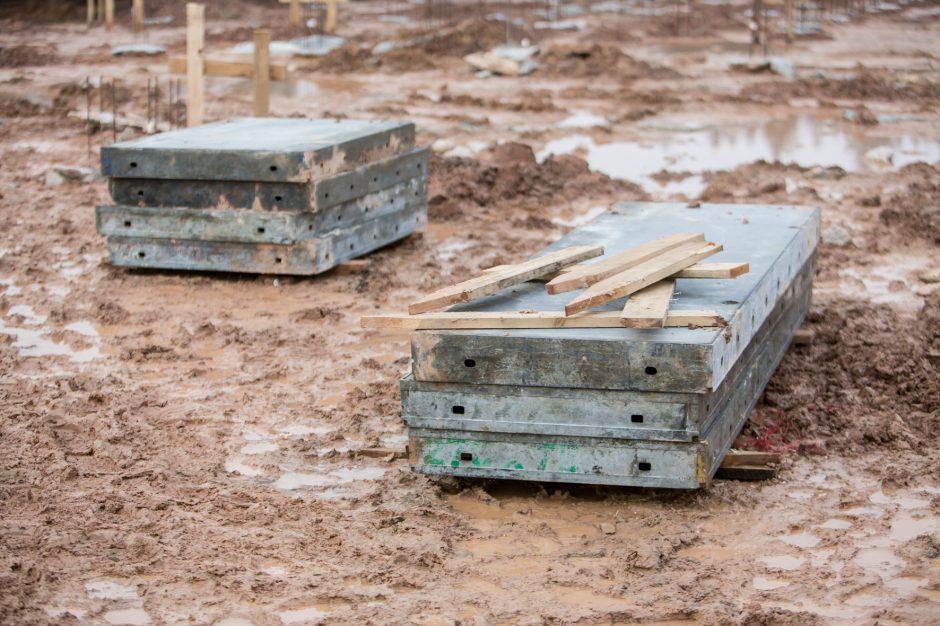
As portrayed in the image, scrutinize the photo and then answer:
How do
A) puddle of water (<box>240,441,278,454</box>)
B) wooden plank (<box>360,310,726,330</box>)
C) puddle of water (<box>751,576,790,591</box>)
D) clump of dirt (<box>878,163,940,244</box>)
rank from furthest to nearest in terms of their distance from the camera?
1. clump of dirt (<box>878,163,940,244</box>)
2. puddle of water (<box>240,441,278,454</box>)
3. wooden plank (<box>360,310,726,330</box>)
4. puddle of water (<box>751,576,790,591</box>)

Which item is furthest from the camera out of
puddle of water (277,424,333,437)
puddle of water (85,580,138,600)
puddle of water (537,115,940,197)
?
puddle of water (537,115,940,197)

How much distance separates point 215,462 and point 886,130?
457 inches

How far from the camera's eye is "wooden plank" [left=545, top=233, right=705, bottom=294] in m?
5.54

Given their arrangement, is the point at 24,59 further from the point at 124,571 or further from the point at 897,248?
the point at 124,571

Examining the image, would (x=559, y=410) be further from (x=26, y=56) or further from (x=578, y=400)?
(x=26, y=56)

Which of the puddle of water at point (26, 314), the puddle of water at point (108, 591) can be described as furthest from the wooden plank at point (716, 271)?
the puddle of water at point (26, 314)

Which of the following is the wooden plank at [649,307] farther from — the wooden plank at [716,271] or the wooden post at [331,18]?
the wooden post at [331,18]

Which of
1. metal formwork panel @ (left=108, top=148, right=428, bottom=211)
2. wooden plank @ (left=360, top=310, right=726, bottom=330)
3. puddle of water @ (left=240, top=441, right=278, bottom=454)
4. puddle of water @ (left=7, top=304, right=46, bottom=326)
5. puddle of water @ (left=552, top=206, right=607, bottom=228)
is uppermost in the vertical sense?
wooden plank @ (left=360, top=310, right=726, bottom=330)

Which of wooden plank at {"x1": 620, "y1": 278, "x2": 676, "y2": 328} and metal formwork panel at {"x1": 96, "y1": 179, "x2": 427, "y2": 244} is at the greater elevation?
wooden plank at {"x1": 620, "y1": 278, "x2": 676, "y2": 328}

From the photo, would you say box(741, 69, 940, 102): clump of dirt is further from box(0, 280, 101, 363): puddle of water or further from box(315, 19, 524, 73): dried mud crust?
box(0, 280, 101, 363): puddle of water

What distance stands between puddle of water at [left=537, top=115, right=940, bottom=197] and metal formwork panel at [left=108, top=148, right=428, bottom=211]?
390cm

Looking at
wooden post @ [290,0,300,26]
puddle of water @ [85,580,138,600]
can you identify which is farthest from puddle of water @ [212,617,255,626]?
wooden post @ [290,0,300,26]

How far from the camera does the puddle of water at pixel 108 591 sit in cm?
448

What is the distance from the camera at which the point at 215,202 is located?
28.2 feet
